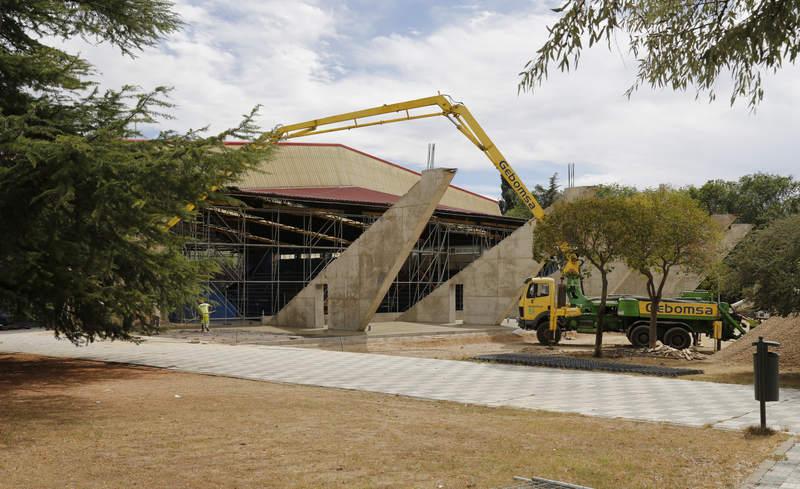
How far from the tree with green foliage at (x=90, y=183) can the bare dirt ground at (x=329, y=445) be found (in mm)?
2049

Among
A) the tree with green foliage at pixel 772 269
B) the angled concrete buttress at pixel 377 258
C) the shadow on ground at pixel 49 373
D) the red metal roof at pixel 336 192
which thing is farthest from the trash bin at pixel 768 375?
the red metal roof at pixel 336 192

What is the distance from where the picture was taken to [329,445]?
6.59 meters

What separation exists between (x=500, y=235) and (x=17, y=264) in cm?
3749

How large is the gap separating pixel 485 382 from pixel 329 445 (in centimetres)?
657

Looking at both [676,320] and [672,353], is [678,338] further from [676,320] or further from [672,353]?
[672,353]

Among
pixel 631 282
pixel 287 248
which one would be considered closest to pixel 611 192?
pixel 631 282

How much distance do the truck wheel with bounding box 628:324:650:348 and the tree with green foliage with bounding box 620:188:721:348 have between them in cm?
309

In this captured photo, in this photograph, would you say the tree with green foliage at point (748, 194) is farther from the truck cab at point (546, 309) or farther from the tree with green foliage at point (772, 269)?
the tree with green foliage at point (772, 269)

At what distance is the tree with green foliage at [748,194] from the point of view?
6512cm

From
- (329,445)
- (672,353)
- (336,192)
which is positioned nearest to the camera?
(329,445)

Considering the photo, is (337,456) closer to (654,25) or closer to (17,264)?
(654,25)

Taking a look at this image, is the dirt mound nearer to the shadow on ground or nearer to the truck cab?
the truck cab

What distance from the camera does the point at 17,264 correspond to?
9.26 metres

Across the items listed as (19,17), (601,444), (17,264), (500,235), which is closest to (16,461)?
(17,264)
